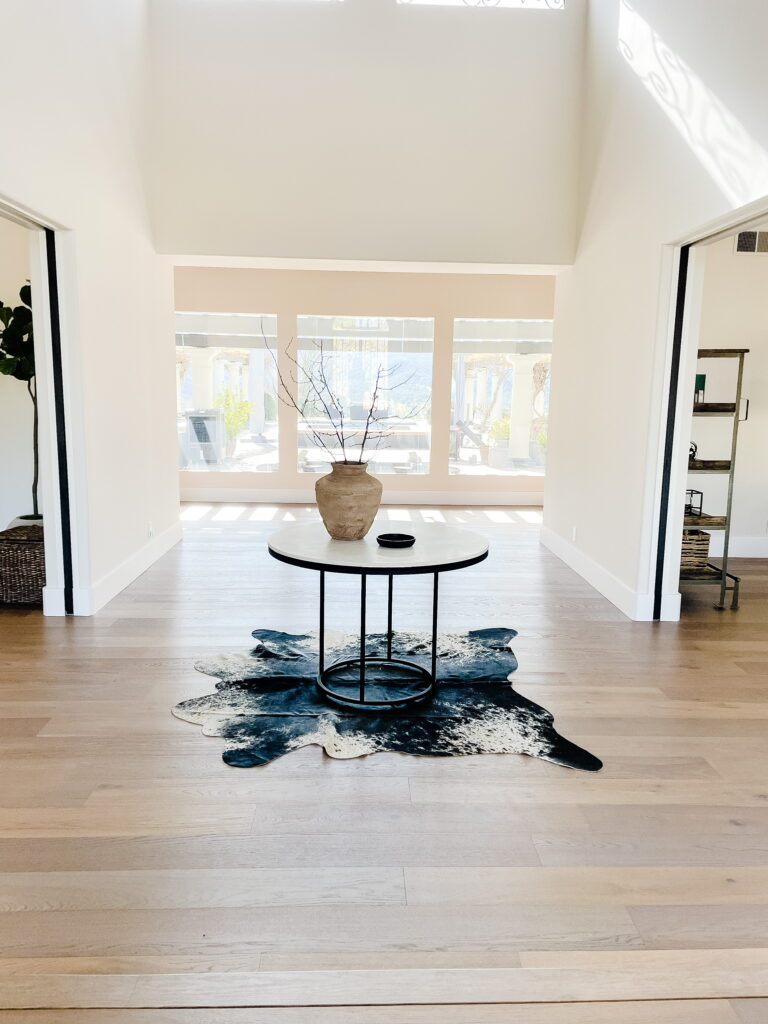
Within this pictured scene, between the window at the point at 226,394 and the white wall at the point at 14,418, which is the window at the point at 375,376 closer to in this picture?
the window at the point at 226,394

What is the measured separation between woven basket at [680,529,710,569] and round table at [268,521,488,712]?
2.07 m

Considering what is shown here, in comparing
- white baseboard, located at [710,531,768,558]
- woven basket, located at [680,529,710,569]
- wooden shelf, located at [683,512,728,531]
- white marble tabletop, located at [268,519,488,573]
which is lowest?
white baseboard, located at [710,531,768,558]

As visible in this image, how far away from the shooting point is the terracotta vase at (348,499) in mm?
3193

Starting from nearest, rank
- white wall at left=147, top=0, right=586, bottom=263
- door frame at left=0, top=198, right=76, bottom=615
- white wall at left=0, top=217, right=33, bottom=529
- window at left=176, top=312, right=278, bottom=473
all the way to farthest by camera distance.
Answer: door frame at left=0, top=198, right=76, bottom=615, white wall at left=0, top=217, right=33, bottom=529, white wall at left=147, top=0, right=586, bottom=263, window at left=176, top=312, right=278, bottom=473

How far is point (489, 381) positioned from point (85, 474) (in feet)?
18.4

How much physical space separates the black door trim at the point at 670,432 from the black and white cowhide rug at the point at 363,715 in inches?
49.8

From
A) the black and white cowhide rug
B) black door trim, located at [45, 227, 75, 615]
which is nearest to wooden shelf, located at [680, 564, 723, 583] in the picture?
the black and white cowhide rug

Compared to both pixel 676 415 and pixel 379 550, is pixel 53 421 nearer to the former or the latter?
pixel 379 550

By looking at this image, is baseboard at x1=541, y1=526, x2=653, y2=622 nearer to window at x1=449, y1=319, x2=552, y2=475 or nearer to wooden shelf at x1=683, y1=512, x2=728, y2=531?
wooden shelf at x1=683, y1=512, x2=728, y2=531

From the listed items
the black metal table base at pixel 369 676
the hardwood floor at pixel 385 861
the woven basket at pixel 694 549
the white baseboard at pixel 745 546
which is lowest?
the hardwood floor at pixel 385 861

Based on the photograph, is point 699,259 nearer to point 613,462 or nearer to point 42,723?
point 613,462

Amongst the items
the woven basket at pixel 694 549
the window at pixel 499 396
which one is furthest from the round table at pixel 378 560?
the window at pixel 499 396

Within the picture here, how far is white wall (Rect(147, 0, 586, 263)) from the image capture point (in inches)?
208

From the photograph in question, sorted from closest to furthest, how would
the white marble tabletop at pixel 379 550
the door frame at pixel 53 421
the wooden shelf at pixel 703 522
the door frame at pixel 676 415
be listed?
the white marble tabletop at pixel 379 550 < the door frame at pixel 53 421 < the door frame at pixel 676 415 < the wooden shelf at pixel 703 522
